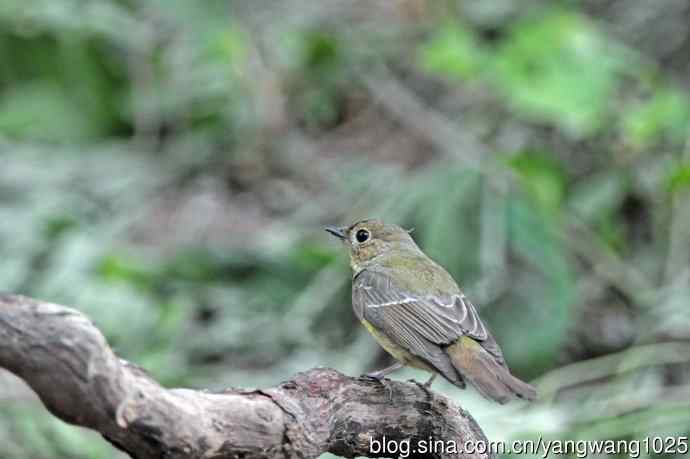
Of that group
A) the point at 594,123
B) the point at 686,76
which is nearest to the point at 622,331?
the point at 594,123

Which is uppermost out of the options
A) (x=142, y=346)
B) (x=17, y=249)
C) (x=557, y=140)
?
(x=557, y=140)

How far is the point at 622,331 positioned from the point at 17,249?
3243 mm

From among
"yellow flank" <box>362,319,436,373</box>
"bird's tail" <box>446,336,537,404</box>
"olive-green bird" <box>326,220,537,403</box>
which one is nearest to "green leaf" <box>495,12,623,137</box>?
"olive-green bird" <box>326,220,537,403</box>

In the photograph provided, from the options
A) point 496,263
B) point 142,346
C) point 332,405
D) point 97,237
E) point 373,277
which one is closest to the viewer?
point 332,405

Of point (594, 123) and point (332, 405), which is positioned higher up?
point (594, 123)

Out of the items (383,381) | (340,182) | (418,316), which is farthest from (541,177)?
(383,381)

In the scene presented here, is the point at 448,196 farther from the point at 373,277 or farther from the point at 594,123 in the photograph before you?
the point at 373,277

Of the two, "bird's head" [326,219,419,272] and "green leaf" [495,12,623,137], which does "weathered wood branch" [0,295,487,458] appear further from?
"green leaf" [495,12,623,137]

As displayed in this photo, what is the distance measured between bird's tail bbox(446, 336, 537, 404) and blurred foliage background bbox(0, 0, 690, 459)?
1.56m

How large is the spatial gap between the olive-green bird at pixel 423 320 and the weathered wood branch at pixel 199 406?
0.16m

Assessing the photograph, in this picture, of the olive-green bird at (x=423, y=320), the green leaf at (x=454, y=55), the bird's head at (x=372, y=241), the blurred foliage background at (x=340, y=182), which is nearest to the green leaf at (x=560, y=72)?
the blurred foliage background at (x=340, y=182)

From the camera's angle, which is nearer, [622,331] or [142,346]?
[142,346]

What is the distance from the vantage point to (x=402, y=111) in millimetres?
7891

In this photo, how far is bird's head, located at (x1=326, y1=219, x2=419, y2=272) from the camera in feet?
13.1
